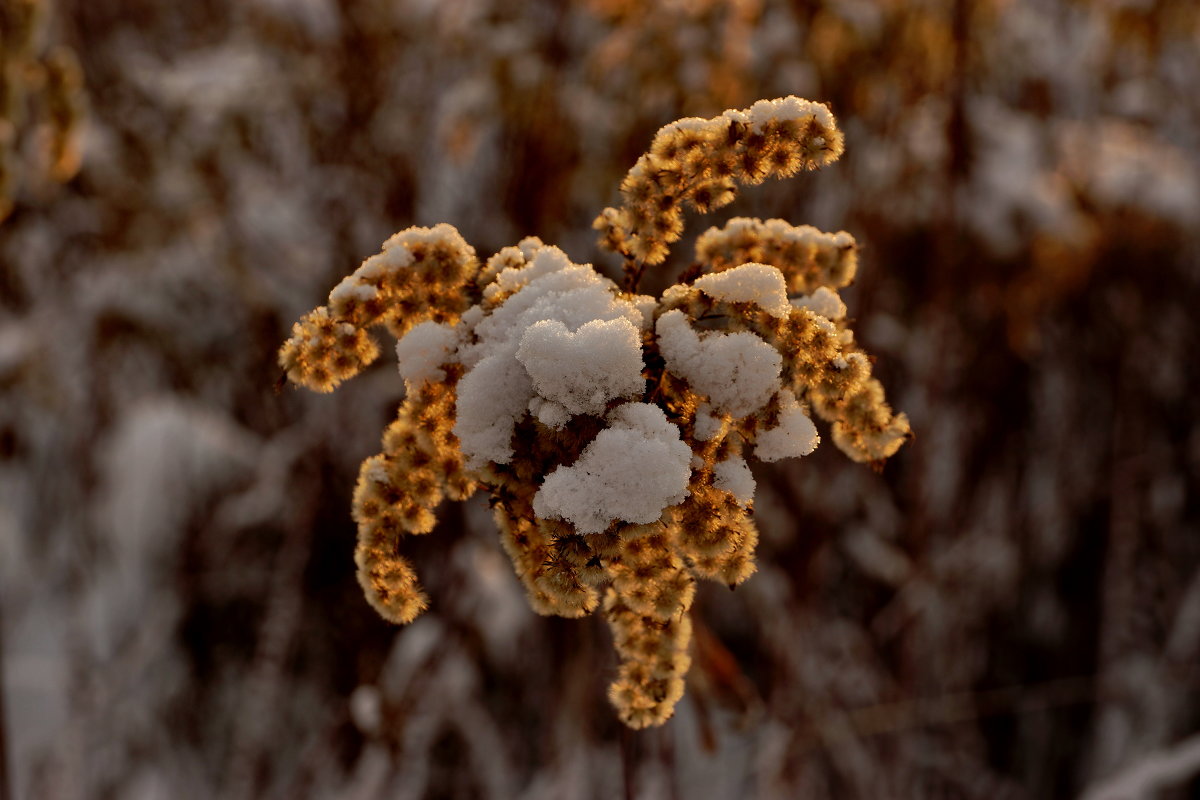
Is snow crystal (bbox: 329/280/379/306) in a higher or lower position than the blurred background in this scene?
higher

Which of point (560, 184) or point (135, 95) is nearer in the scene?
point (560, 184)

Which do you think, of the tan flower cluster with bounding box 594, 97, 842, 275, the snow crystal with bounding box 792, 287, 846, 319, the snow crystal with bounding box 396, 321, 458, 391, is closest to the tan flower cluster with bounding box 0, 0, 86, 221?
the snow crystal with bounding box 396, 321, 458, 391

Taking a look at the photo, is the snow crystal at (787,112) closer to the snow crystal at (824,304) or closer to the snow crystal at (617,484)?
the snow crystal at (824,304)

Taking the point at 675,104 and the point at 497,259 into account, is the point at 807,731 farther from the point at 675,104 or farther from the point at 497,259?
the point at 497,259

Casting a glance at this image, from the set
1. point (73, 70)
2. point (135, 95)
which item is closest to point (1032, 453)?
point (73, 70)

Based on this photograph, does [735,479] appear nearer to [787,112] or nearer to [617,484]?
[617,484]

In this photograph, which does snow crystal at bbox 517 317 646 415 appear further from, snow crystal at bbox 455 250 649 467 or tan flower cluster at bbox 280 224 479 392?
tan flower cluster at bbox 280 224 479 392

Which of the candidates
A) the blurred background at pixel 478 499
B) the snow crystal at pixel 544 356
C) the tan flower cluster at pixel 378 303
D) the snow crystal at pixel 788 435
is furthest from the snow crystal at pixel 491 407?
the blurred background at pixel 478 499
